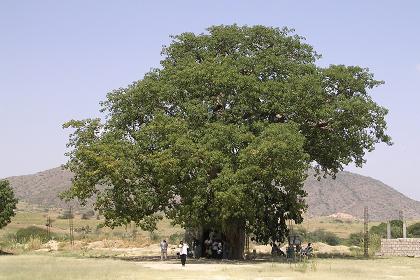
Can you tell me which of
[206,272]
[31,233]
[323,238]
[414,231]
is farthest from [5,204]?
[414,231]

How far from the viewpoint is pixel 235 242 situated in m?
38.2

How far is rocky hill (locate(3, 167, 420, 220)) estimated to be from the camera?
451 ft

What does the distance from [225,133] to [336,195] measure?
422 ft

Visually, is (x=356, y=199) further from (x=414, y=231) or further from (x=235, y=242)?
(x=235, y=242)

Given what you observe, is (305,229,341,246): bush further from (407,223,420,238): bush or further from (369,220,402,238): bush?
(407,223,420,238): bush

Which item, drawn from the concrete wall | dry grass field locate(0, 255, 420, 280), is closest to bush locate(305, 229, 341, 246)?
the concrete wall

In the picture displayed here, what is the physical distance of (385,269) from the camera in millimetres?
30938

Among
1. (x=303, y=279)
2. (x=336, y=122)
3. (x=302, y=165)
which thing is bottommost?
(x=303, y=279)

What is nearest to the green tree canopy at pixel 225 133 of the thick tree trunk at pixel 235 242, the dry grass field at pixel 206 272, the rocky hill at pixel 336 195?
the thick tree trunk at pixel 235 242

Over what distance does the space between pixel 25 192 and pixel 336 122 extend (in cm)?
11475

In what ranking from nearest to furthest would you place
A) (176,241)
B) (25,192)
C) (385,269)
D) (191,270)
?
1. (191,270)
2. (385,269)
3. (176,241)
4. (25,192)

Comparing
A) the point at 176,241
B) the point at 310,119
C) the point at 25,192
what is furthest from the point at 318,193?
the point at 310,119

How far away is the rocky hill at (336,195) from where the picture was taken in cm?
13752

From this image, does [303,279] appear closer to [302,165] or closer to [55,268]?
[302,165]
